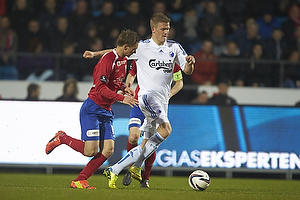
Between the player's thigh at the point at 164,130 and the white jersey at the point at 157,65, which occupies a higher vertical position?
the white jersey at the point at 157,65

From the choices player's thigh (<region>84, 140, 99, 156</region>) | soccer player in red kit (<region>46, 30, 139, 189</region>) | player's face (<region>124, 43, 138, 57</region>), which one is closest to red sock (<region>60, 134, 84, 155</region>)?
soccer player in red kit (<region>46, 30, 139, 189</region>)

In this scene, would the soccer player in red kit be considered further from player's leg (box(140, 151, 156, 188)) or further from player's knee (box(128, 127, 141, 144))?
player's knee (box(128, 127, 141, 144))

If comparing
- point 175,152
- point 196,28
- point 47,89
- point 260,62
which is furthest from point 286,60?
point 47,89

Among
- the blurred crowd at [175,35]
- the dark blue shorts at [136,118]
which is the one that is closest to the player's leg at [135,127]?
the dark blue shorts at [136,118]

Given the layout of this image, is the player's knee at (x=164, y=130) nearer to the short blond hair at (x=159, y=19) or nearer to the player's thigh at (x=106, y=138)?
the player's thigh at (x=106, y=138)

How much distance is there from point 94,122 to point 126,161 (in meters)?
0.67

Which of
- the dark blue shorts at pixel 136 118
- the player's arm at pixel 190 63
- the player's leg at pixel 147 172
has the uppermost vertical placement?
the player's arm at pixel 190 63

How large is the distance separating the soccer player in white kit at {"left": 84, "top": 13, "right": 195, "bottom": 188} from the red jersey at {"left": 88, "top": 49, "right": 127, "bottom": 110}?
0.39 meters

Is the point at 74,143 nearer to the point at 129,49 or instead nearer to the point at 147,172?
the point at 147,172

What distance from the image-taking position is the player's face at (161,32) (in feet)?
26.3

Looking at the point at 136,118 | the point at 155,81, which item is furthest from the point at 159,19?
the point at 136,118

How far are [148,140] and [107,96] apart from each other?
3.10 ft

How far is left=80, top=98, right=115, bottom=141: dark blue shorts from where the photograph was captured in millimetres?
7547

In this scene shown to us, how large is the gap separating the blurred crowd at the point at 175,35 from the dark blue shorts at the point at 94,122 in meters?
6.24
